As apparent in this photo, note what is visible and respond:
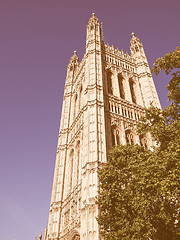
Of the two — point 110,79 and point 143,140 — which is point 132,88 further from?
point 143,140

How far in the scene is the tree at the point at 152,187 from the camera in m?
9.00

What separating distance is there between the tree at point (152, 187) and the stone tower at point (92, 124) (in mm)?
4311

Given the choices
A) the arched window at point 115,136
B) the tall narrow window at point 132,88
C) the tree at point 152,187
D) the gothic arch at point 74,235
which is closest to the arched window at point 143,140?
the arched window at point 115,136

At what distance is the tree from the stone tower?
170 inches

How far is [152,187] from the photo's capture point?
369 inches

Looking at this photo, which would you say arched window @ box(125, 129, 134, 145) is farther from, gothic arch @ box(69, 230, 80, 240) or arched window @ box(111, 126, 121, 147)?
gothic arch @ box(69, 230, 80, 240)

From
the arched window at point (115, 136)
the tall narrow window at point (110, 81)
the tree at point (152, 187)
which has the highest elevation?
the tall narrow window at point (110, 81)

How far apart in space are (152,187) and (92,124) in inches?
472

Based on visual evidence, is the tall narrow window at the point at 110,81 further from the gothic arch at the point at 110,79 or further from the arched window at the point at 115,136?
the arched window at the point at 115,136

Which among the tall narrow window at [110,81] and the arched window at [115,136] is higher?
the tall narrow window at [110,81]

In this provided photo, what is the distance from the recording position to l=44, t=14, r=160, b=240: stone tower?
17.7 metres

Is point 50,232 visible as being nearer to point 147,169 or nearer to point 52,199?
point 52,199

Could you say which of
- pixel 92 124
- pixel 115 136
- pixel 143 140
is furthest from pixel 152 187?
pixel 143 140

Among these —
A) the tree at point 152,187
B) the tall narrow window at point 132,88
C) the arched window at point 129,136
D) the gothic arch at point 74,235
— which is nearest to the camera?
the tree at point 152,187
